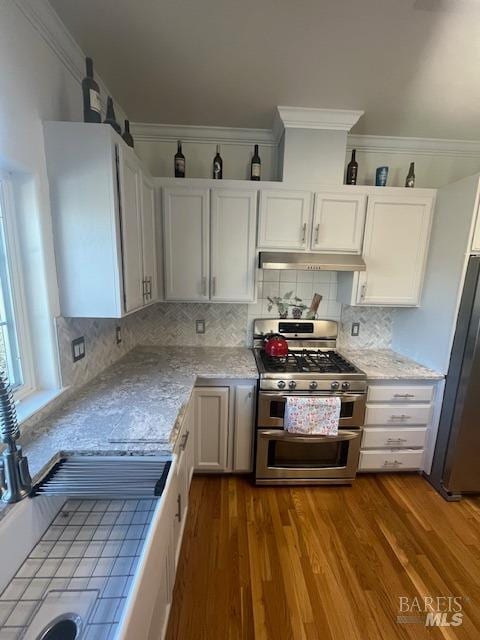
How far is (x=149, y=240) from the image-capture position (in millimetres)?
1977

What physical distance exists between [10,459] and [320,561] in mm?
1710

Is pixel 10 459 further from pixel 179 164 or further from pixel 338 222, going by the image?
pixel 338 222

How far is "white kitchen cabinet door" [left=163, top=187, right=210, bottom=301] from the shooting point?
2.11 metres

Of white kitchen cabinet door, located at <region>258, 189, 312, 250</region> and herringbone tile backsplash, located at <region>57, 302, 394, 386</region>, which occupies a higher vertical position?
white kitchen cabinet door, located at <region>258, 189, 312, 250</region>

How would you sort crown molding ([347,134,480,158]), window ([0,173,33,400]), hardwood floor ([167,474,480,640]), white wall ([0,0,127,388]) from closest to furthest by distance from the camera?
white wall ([0,0,127,388]) < window ([0,173,33,400]) < hardwood floor ([167,474,480,640]) < crown molding ([347,134,480,158])

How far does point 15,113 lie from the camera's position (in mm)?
1122

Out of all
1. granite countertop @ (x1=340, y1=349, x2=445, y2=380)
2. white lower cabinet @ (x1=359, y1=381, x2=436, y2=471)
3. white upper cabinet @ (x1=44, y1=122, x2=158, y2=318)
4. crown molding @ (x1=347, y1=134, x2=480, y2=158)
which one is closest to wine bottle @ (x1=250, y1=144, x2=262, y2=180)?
crown molding @ (x1=347, y1=134, x2=480, y2=158)

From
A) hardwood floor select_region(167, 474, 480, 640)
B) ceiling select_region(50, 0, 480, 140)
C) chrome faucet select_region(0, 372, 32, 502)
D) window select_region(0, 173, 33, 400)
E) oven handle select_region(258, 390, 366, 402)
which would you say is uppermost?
ceiling select_region(50, 0, 480, 140)

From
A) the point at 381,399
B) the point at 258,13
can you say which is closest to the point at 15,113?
the point at 258,13

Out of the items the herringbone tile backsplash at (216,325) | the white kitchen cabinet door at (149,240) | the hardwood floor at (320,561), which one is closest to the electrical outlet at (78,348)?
the white kitchen cabinet door at (149,240)

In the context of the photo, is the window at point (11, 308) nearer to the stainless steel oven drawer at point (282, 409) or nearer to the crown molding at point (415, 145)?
the stainless steel oven drawer at point (282, 409)

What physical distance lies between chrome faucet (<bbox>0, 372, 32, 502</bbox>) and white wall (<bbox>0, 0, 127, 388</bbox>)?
2.01 ft

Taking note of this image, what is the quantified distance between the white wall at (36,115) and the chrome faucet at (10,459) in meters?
0.61

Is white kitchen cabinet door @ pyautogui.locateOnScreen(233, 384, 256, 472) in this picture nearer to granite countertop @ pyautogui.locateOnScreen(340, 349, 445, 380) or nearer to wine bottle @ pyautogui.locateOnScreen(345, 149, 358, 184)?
granite countertop @ pyautogui.locateOnScreen(340, 349, 445, 380)
